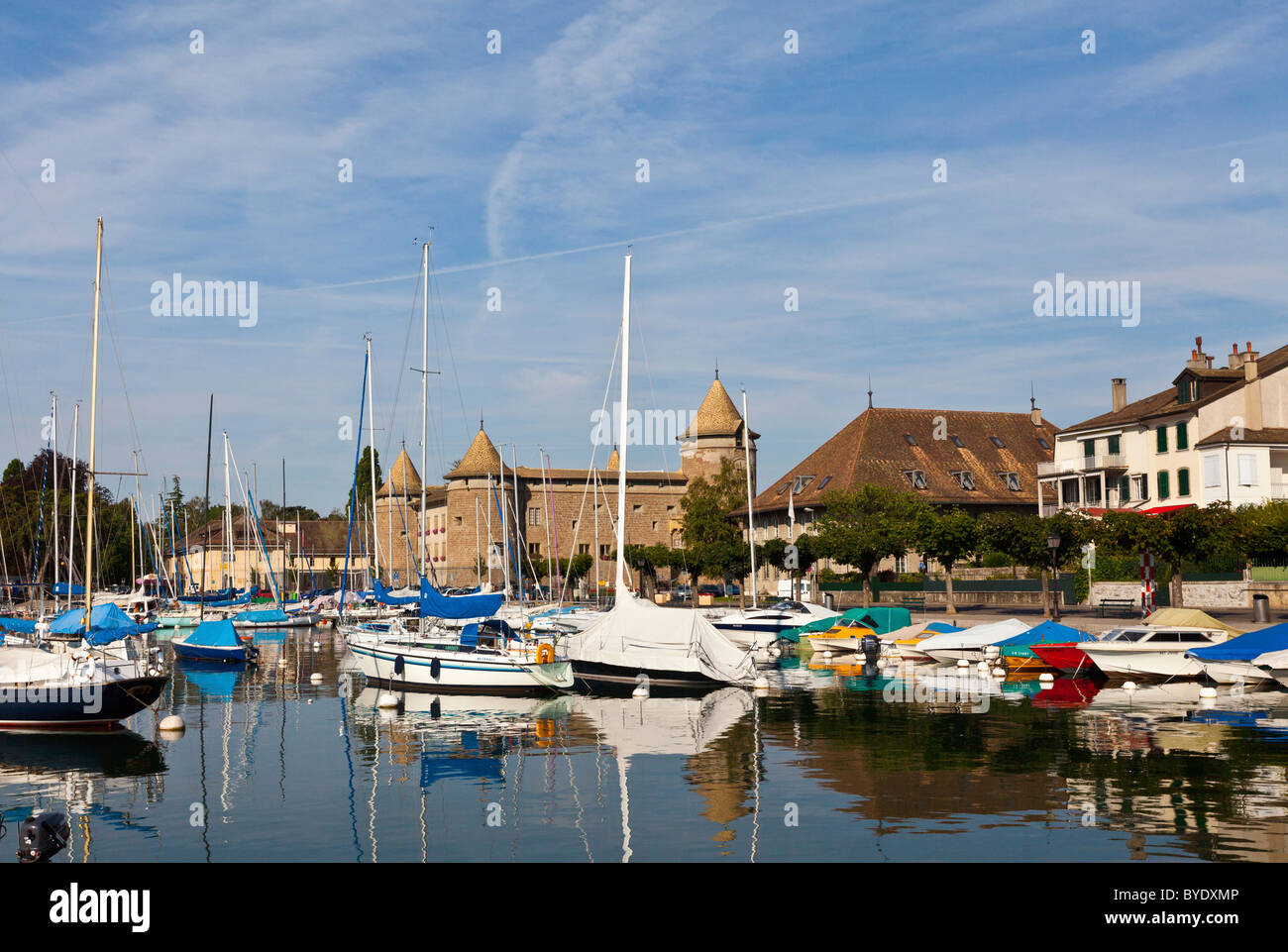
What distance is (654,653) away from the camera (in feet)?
114

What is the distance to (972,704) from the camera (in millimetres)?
32656

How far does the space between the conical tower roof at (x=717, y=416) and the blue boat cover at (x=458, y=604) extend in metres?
84.6

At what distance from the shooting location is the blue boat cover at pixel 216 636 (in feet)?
162

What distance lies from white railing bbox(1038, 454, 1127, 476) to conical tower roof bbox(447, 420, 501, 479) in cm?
6145

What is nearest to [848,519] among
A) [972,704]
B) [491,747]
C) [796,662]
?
[796,662]

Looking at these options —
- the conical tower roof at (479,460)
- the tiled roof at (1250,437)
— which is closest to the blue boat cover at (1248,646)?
the tiled roof at (1250,437)

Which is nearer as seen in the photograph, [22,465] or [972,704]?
[972,704]

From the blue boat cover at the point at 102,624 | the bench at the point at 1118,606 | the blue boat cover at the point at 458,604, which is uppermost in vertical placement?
the blue boat cover at the point at 458,604

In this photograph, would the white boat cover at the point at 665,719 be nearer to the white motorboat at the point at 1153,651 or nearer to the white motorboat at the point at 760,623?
the white motorboat at the point at 1153,651

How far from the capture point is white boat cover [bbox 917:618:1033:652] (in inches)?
1706
